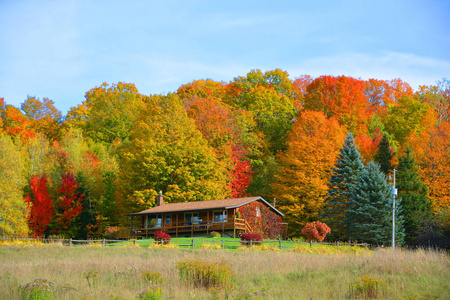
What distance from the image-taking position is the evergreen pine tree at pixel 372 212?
42.7 metres

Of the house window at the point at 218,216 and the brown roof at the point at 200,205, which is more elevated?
the brown roof at the point at 200,205

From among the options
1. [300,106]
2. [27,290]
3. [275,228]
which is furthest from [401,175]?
[27,290]

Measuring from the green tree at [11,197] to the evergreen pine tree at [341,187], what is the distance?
2894cm

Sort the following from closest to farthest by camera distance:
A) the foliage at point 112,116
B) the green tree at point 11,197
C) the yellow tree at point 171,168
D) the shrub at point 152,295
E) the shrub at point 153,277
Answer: the shrub at point 152,295
the shrub at point 153,277
the green tree at point 11,197
the yellow tree at point 171,168
the foliage at point 112,116

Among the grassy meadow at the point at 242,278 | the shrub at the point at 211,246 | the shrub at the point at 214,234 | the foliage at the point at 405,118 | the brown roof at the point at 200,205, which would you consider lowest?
the shrub at the point at 211,246

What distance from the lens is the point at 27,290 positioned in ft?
53.0

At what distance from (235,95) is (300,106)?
9.84 m

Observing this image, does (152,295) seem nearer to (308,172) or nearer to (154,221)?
(154,221)

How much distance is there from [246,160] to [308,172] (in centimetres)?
1136

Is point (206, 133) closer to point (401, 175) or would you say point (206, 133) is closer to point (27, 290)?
point (401, 175)

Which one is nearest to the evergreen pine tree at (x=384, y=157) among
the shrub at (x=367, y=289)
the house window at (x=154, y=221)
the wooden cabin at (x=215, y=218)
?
the wooden cabin at (x=215, y=218)

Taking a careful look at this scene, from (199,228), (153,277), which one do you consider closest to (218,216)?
(199,228)

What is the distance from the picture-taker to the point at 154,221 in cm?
4906

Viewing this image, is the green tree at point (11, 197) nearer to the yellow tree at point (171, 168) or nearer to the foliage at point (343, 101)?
the yellow tree at point (171, 168)
